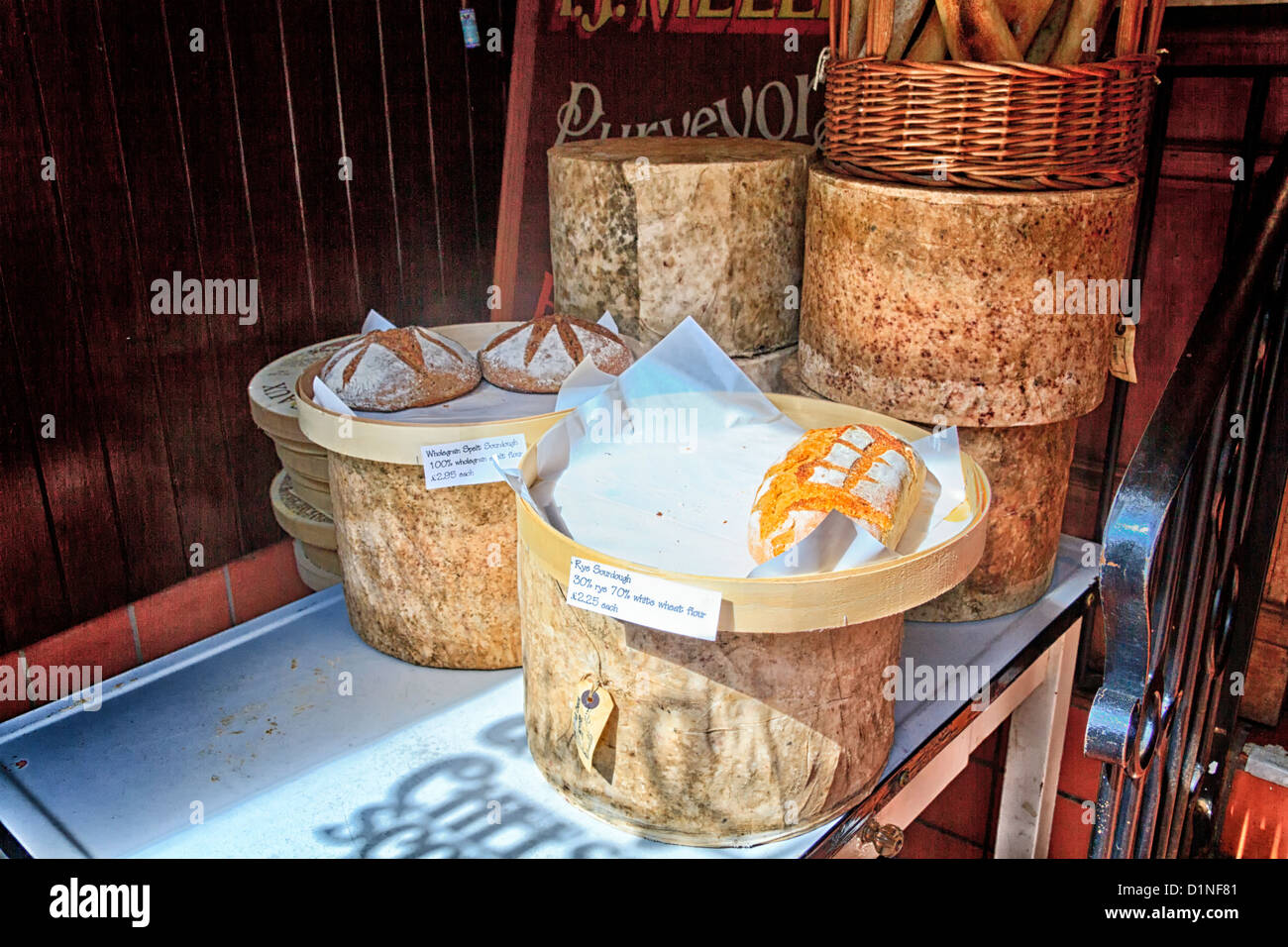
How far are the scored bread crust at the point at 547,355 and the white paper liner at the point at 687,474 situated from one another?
0.19 m

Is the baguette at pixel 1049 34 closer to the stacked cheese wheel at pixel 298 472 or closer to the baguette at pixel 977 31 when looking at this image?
the baguette at pixel 977 31

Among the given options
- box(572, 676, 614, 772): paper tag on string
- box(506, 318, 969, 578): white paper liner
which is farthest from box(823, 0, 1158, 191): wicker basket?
box(572, 676, 614, 772): paper tag on string

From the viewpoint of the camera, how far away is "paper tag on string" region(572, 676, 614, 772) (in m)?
1.51

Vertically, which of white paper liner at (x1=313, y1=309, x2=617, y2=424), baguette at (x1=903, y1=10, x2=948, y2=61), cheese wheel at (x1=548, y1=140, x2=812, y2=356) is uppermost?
baguette at (x1=903, y1=10, x2=948, y2=61)

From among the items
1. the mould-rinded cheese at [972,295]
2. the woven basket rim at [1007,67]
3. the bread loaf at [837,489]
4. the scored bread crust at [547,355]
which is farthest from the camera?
the scored bread crust at [547,355]

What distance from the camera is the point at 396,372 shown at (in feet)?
6.22

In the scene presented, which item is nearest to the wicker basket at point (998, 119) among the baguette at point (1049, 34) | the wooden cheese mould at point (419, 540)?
the baguette at point (1049, 34)

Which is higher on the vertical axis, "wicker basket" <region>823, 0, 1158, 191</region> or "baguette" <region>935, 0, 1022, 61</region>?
"baguette" <region>935, 0, 1022, 61</region>

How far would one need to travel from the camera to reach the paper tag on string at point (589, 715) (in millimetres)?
1508

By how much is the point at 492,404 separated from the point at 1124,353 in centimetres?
125

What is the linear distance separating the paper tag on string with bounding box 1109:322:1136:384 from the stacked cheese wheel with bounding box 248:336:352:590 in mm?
1604

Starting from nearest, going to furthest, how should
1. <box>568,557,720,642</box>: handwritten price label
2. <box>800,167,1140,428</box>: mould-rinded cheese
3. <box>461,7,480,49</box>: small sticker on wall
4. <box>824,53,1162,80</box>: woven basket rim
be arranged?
<box>568,557,720,642</box>: handwritten price label
<box>824,53,1162,80</box>: woven basket rim
<box>800,167,1140,428</box>: mould-rinded cheese
<box>461,7,480,49</box>: small sticker on wall

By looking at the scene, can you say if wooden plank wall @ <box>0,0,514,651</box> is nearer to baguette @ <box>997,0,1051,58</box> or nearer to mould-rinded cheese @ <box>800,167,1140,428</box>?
mould-rinded cheese @ <box>800,167,1140,428</box>

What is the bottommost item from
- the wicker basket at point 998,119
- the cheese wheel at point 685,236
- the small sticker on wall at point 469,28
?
the cheese wheel at point 685,236
